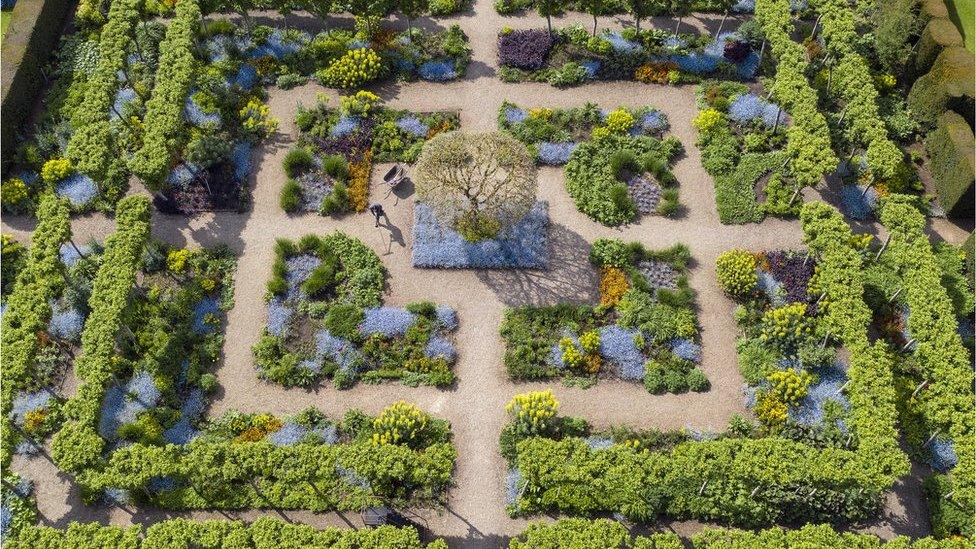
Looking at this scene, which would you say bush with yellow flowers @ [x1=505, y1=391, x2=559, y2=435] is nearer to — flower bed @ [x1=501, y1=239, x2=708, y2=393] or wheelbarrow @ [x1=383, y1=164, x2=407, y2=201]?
flower bed @ [x1=501, y1=239, x2=708, y2=393]

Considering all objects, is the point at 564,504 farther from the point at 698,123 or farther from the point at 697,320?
the point at 698,123

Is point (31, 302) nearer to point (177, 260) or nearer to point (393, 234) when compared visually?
point (177, 260)

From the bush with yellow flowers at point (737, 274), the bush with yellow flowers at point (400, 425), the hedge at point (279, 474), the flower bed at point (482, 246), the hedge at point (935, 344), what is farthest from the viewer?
the flower bed at point (482, 246)

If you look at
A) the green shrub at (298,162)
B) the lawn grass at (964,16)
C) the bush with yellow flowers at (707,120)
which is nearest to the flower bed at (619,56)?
→ the bush with yellow flowers at (707,120)

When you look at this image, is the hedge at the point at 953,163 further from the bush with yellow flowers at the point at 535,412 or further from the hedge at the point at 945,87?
the bush with yellow flowers at the point at 535,412

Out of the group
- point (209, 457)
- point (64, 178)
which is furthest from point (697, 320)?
point (64, 178)

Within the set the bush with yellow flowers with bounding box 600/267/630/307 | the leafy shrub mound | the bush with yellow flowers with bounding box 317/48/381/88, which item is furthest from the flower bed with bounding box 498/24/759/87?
the bush with yellow flowers with bounding box 600/267/630/307

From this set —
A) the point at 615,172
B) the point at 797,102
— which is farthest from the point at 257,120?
the point at 797,102
